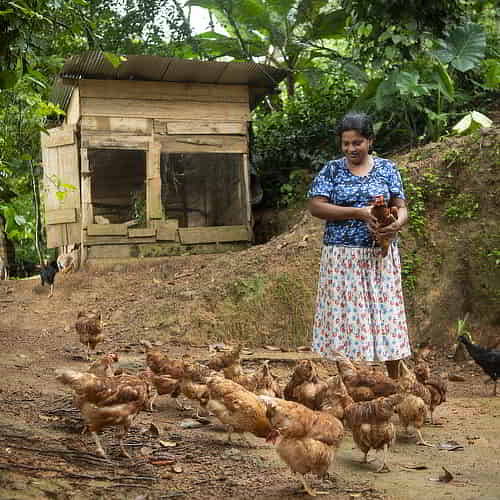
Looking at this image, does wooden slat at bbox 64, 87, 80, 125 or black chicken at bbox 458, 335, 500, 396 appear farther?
wooden slat at bbox 64, 87, 80, 125

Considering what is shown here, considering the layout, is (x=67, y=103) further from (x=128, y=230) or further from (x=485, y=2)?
(x=485, y=2)

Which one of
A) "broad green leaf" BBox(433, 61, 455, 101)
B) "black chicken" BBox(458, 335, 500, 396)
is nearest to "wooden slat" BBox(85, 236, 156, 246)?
"broad green leaf" BBox(433, 61, 455, 101)

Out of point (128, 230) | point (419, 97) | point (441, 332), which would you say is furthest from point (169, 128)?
point (441, 332)

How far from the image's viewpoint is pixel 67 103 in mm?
15312

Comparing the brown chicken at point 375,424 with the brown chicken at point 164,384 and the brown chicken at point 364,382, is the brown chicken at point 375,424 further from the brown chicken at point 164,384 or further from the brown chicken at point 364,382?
the brown chicken at point 164,384

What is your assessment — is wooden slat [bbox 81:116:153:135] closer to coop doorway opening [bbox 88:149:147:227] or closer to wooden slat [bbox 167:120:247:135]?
wooden slat [bbox 167:120:247:135]

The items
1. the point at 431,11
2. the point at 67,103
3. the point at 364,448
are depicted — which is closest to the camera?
the point at 364,448

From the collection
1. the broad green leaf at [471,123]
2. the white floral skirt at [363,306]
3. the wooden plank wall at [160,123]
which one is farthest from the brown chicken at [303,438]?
the wooden plank wall at [160,123]

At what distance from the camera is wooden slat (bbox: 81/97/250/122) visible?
13.6 metres

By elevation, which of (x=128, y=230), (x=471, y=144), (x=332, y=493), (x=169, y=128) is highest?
(x=169, y=128)

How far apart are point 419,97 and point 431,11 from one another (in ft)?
4.95

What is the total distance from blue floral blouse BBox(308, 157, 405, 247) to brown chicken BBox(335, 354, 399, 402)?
0.99 m

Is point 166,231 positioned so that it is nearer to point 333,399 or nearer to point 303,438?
point 333,399

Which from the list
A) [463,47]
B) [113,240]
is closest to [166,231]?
[113,240]
